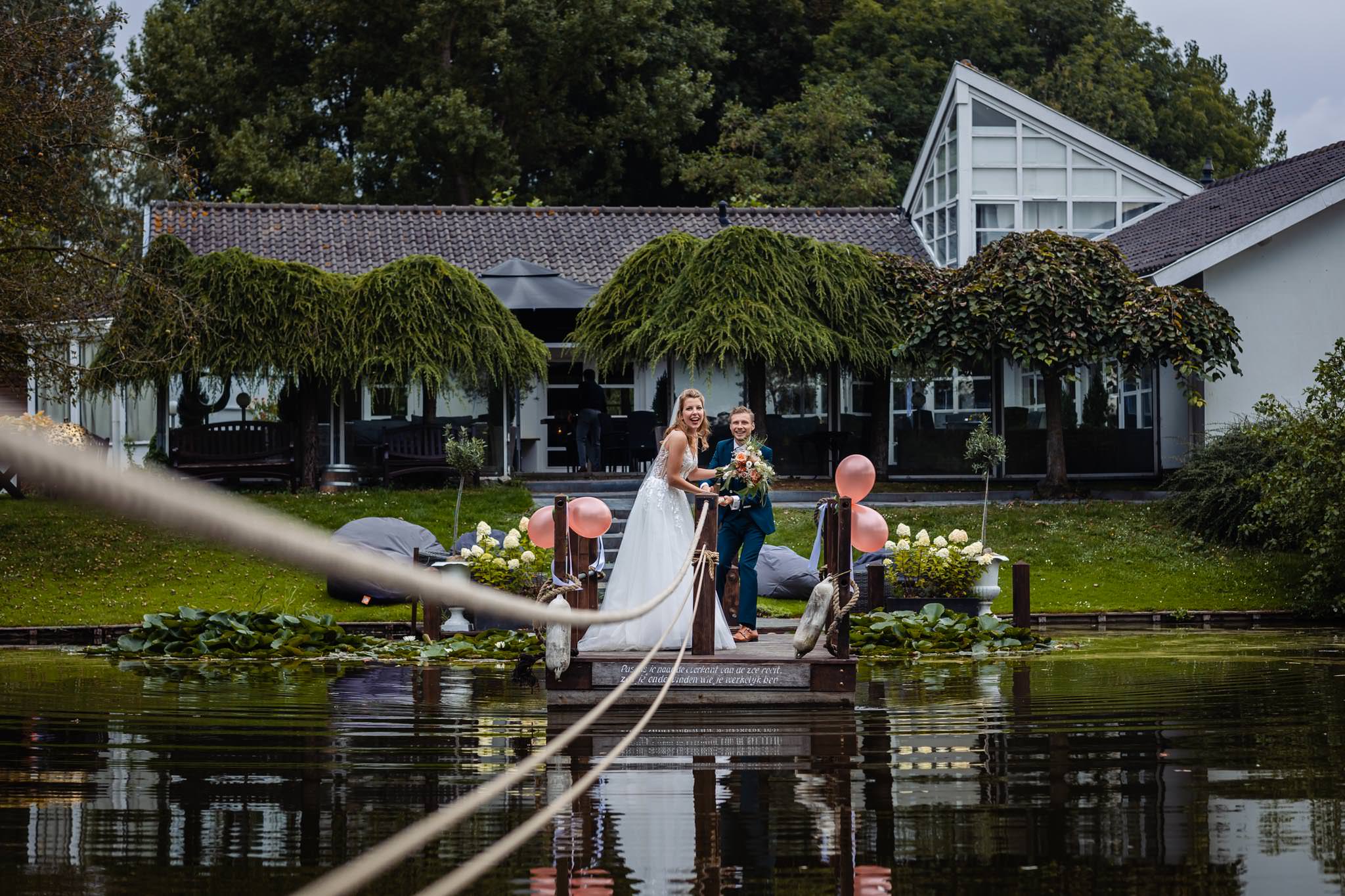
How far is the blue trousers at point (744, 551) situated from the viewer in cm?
1315

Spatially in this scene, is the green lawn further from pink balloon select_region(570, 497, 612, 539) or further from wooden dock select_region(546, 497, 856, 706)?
wooden dock select_region(546, 497, 856, 706)

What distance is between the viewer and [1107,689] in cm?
1223

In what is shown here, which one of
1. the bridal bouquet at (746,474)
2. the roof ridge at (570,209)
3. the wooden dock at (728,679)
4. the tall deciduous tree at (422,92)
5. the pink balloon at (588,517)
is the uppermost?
the tall deciduous tree at (422,92)

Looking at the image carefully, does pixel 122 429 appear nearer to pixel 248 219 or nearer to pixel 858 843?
pixel 248 219

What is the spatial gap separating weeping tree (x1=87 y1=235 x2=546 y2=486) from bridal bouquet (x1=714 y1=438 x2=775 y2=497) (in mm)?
14309

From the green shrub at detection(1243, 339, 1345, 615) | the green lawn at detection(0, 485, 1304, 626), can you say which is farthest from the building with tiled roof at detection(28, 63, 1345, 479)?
the green shrub at detection(1243, 339, 1345, 615)

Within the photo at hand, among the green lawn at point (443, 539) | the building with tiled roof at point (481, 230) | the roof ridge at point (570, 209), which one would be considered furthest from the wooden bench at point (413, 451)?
the roof ridge at point (570, 209)

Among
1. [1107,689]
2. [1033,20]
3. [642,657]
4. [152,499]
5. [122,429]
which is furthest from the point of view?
[1033,20]

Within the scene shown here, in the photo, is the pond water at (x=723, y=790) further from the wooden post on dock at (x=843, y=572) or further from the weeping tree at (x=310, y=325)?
the weeping tree at (x=310, y=325)

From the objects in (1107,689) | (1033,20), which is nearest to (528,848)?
(1107,689)

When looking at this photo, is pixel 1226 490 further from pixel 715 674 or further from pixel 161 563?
pixel 161 563

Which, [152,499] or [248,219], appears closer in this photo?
[152,499]

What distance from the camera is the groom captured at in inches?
509

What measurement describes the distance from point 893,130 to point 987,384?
1691 cm
